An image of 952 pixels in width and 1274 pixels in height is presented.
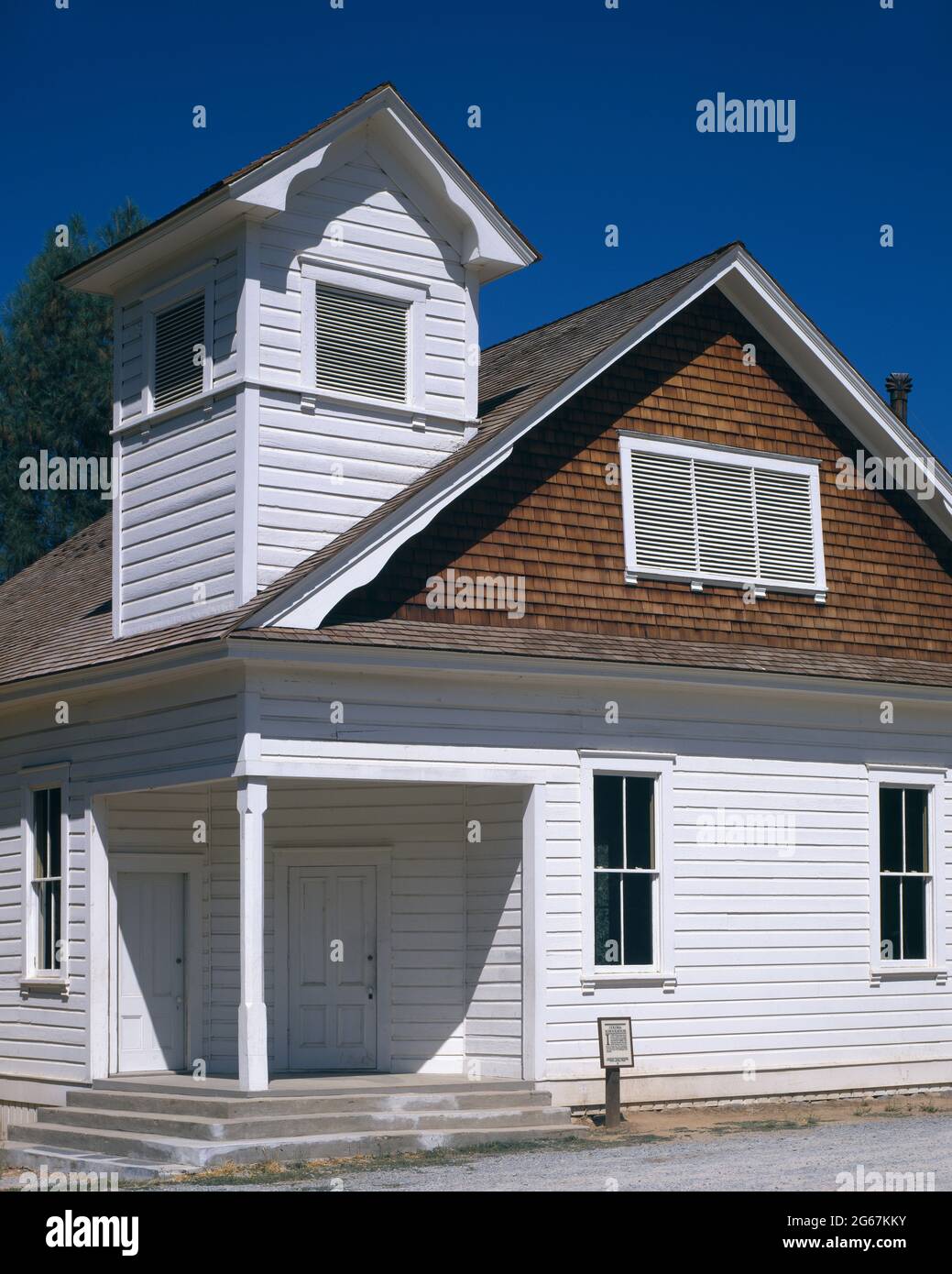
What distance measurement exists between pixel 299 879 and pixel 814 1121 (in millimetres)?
6058

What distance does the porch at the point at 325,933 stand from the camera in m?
18.5

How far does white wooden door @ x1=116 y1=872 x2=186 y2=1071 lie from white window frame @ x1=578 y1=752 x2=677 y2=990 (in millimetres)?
4680

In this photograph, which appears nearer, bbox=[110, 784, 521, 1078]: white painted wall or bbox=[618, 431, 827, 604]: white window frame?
bbox=[110, 784, 521, 1078]: white painted wall

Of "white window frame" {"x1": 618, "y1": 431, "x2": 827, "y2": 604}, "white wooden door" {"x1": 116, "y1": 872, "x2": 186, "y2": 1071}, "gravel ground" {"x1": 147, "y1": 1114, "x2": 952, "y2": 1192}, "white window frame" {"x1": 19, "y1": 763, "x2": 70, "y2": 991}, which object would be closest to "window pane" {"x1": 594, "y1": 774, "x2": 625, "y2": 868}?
"white window frame" {"x1": 618, "y1": 431, "x2": 827, "y2": 604}

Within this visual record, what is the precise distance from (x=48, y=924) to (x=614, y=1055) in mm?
6695

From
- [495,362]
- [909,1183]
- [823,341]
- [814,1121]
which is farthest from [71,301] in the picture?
[909,1183]

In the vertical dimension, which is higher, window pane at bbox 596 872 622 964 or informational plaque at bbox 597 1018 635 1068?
window pane at bbox 596 872 622 964

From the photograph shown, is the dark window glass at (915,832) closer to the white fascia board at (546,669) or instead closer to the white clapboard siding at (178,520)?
the white fascia board at (546,669)

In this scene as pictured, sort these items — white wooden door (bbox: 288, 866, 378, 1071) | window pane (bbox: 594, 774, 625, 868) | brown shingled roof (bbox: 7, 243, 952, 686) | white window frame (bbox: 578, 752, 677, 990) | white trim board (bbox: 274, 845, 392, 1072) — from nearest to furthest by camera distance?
1. brown shingled roof (bbox: 7, 243, 952, 686)
2. white window frame (bbox: 578, 752, 677, 990)
3. window pane (bbox: 594, 774, 625, 868)
4. white trim board (bbox: 274, 845, 392, 1072)
5. white wooden door (bbox: 288, 866, 378, 1071)

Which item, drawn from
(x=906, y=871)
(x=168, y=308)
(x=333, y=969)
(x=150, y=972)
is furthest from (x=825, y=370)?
(x=150, y=972)

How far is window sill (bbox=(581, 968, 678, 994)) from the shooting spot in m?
18.2

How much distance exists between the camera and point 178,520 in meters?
18.7

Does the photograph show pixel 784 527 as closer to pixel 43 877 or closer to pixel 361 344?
pixel 361 344

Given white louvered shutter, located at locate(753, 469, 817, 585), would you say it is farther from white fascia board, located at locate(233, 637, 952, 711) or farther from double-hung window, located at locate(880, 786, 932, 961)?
double-hung window, located at locate(880, 786, 932, 961)
